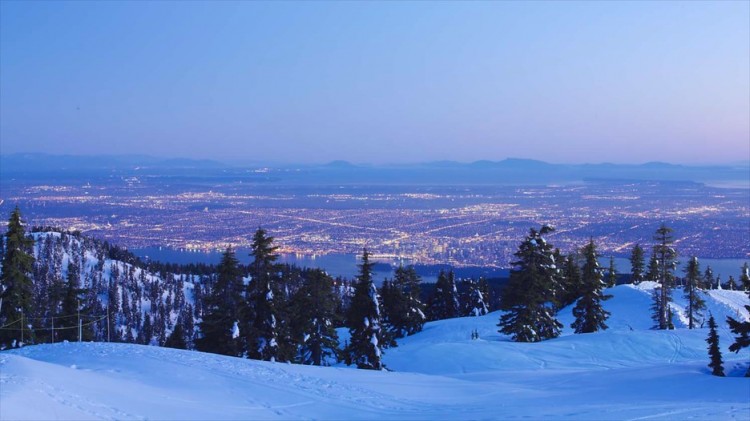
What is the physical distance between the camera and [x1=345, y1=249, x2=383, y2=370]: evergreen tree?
2862cm

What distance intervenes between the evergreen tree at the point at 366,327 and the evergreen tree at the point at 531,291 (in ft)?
26.1

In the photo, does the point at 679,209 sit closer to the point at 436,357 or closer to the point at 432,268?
the point at 432,268

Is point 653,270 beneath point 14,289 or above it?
beneath

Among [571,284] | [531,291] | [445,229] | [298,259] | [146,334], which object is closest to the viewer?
[531,291]

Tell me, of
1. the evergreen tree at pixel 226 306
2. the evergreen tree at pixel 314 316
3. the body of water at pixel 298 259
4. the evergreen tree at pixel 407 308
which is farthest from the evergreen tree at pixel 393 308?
the body of water at pixel 298 259

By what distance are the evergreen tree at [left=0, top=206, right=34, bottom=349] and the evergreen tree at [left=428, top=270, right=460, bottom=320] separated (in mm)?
38137

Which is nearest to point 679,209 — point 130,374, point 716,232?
point 716,232

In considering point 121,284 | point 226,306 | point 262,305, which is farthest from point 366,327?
point 121,284

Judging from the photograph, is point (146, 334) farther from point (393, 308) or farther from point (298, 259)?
point (393, 308)

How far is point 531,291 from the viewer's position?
32188 mm

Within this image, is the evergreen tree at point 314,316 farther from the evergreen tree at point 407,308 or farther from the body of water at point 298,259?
the body of water at point 298,259

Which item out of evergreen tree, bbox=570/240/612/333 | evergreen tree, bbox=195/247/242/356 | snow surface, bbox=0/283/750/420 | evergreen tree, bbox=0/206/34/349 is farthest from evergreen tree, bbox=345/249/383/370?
evergreen tree, bbox=0/206/34/349

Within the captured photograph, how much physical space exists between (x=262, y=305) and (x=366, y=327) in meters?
5.09

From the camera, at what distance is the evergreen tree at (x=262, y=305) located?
26.9 metres
